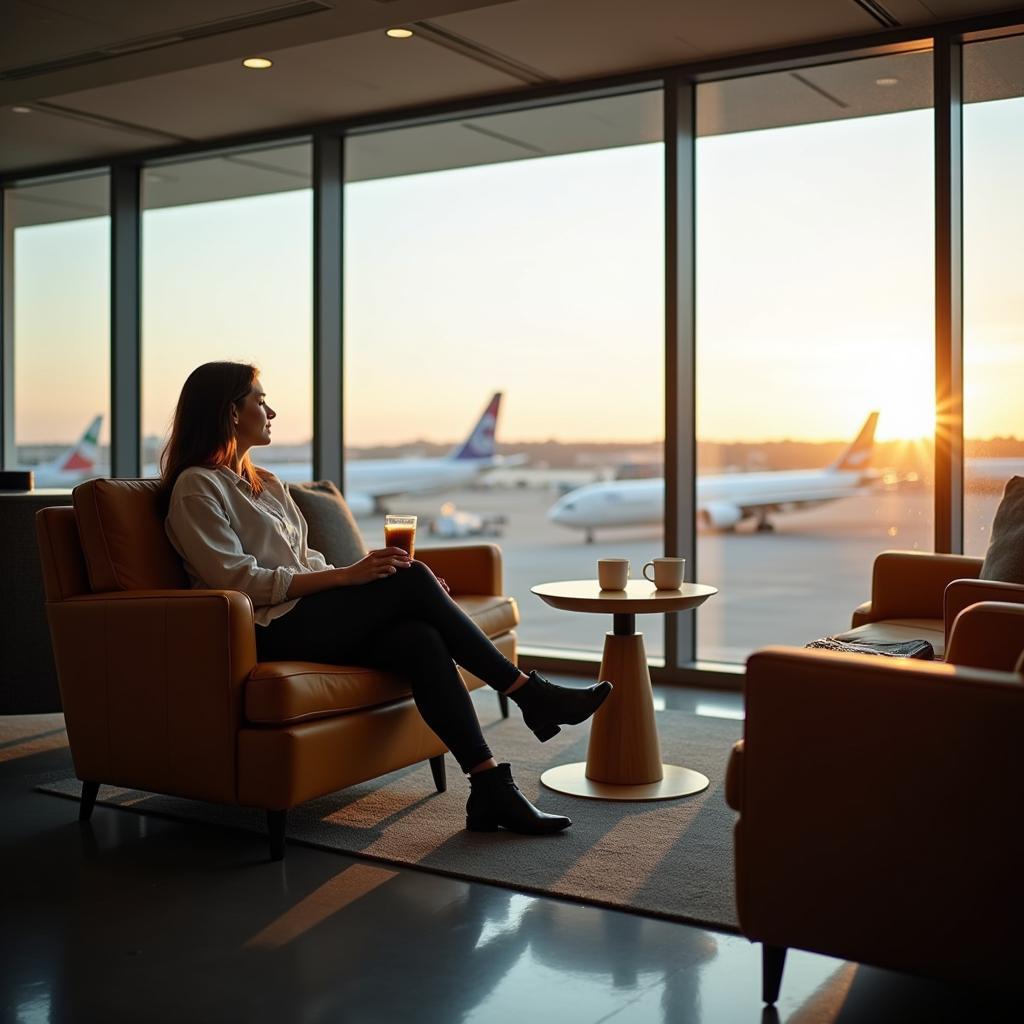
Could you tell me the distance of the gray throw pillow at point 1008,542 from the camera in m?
3.06

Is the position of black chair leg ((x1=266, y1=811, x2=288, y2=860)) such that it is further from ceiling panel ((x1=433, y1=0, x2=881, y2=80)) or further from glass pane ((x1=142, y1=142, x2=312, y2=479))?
glass pane ((x1=142, y1=142, x2=312, y2=479))

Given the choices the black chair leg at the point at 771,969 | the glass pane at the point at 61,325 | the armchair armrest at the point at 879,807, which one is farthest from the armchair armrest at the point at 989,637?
the glass pane at the point at 61,325

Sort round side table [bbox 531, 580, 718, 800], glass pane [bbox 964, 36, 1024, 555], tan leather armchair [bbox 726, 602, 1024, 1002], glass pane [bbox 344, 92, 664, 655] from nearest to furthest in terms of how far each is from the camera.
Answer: tan leather armchair [bbox 726, 602, 1024, 1002], round side table [bbox 531, 580, 718, 800], glass pane [bbox 964, 36, 1024, 555], glass pane [bbox 344, 92, 664, 655]

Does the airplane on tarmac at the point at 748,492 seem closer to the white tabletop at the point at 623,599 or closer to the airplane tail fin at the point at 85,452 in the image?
the white tabletop at the point at 623,599

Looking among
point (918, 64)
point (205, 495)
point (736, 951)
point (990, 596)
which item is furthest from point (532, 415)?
point (736, 951)

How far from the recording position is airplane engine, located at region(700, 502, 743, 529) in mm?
5051

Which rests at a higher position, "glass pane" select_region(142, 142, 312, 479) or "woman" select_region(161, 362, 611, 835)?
"glass pane" select_region(142, 142, 312, 479)

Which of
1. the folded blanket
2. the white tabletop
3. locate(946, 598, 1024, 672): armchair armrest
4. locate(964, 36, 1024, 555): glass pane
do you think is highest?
locate(964, 36, 1024, 555): glass pane

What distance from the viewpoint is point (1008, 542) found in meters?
3.19

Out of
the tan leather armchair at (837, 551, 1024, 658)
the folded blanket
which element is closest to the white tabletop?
the folded blanket

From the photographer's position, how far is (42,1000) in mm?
2033

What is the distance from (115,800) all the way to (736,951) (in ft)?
5.87

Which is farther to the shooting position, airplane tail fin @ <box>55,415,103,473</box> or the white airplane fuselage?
airplane tail fin @ <box>55,415,103,473</box>

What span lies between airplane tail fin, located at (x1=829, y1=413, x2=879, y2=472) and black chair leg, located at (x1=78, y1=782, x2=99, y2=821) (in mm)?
3032
